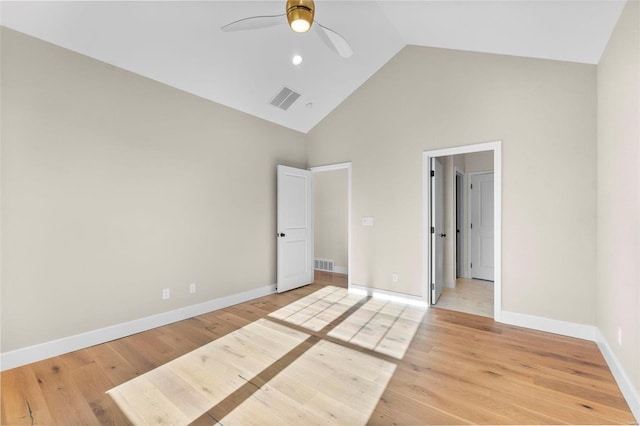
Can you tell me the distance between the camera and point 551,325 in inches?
123

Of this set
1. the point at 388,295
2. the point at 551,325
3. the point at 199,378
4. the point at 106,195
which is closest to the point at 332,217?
the point at 388,295

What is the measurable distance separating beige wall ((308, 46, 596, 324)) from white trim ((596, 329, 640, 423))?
415 millimetres

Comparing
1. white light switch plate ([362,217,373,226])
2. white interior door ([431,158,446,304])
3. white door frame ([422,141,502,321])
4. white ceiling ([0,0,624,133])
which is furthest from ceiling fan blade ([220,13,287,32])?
A: white light switch plate ([362,217,373,226])

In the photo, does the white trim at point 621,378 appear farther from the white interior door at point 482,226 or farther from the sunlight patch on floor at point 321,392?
the white interior door at point 482,226

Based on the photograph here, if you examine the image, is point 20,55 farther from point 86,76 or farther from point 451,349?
point 451,349

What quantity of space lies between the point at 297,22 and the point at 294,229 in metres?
3.44

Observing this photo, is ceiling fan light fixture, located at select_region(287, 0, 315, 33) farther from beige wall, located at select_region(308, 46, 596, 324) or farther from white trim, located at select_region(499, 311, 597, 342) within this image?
white trim, located at select_region(499, 311, 597, 342)

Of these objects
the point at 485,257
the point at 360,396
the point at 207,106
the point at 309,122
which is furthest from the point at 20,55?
the point at 485,257

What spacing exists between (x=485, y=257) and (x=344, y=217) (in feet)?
9.80

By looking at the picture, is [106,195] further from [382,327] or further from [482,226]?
[482,226]

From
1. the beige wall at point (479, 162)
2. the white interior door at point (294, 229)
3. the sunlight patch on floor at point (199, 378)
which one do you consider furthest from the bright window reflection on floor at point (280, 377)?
the beige wall at point (479, 162)

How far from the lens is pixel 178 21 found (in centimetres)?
282

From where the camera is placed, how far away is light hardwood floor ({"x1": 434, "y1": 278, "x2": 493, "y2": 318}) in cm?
389

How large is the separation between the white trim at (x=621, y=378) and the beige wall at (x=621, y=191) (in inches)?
2.2
